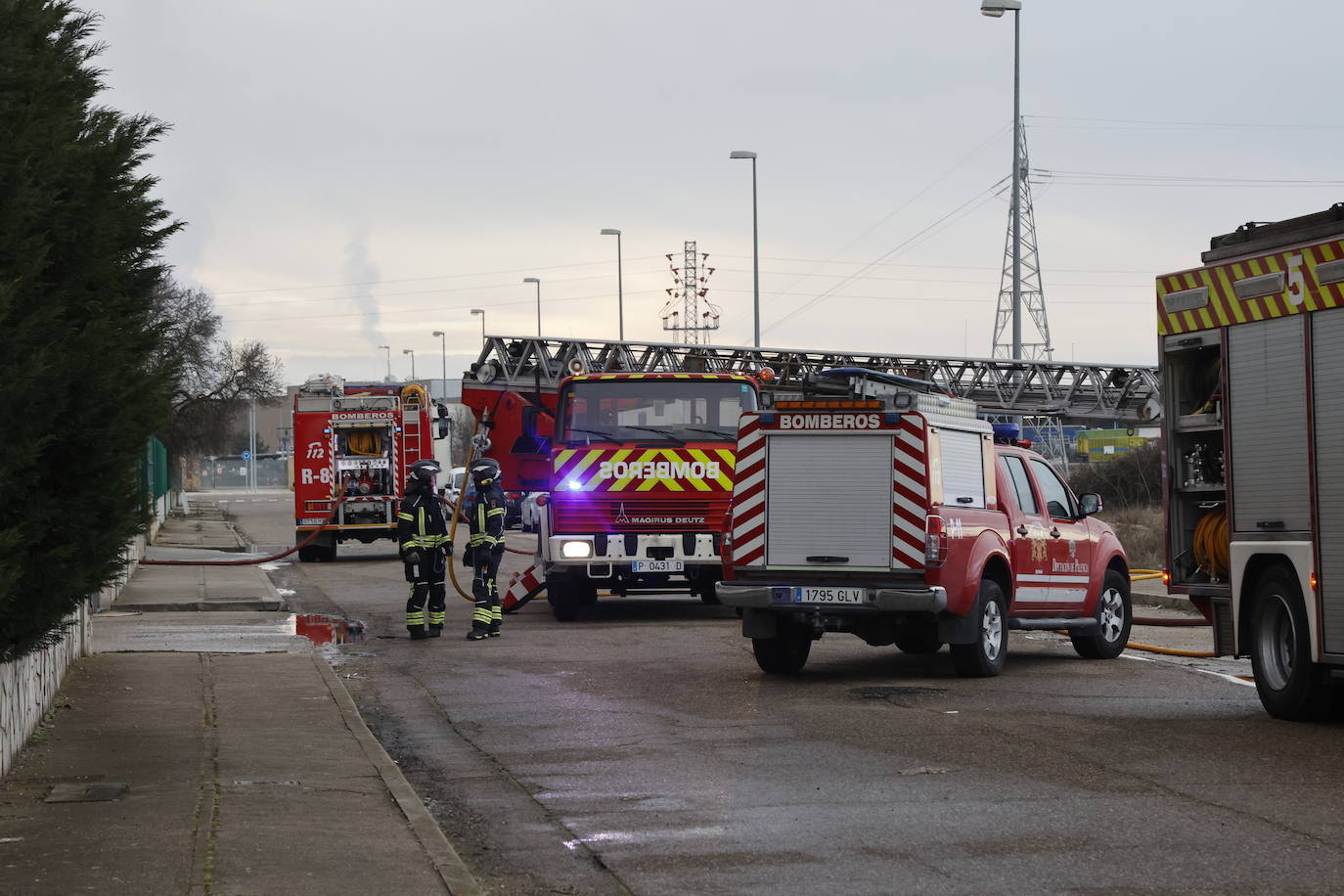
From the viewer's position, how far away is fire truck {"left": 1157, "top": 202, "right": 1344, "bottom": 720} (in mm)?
10219

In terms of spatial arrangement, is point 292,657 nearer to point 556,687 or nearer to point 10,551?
point 556,687

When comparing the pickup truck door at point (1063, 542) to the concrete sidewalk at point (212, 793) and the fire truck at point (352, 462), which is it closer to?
the concrete sidewalk at point (212, 793)

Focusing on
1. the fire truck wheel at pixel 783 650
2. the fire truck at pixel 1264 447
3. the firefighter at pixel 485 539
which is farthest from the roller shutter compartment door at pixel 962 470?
the firefighter at pixel 485 539

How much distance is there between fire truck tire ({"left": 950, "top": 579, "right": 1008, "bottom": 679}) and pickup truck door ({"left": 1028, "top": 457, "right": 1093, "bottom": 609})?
1.05m

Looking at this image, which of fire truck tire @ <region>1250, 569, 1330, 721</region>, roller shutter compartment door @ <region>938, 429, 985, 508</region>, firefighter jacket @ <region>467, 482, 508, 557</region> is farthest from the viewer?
firefighter jacket @ <region>467, 482, 508, 557</region>

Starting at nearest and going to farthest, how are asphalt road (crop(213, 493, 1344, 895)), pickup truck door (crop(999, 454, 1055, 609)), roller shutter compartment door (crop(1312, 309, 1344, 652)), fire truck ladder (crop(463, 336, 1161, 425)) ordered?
asphalt road (crop(213, 493, 1344, 895)), roller shutter compartment door (crop(1312, 309, 1344, 652)), pickup truck door (crop(999, 454, 1055, 609)), fire truck ladder (crop(463, 336, 1161, 425))

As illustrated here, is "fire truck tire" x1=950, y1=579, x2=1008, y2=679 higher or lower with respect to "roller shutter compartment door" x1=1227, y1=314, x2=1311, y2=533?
lower

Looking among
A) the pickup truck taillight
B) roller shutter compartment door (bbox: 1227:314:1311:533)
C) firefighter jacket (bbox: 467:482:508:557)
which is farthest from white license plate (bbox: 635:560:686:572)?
roller shutter compartment door (bbox: 1227:314:1311:533)

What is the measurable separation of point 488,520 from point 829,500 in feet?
15.1

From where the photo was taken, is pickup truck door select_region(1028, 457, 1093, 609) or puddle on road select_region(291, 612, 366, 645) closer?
pickup truck door select_region(1028, 457, 1093, 609)

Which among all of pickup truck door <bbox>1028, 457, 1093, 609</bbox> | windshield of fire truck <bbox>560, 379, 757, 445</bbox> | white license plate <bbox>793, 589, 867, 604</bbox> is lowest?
Result: white license plate <bbox>793, 589, 867, 604</bbox>

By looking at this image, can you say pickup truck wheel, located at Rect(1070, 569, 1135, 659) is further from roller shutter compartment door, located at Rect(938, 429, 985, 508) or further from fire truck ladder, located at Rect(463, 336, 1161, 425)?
fire truck ladder, located at Rect(463, 336, 1161, 425)

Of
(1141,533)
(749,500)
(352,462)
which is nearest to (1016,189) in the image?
(1141,533)

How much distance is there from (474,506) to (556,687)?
415cm
